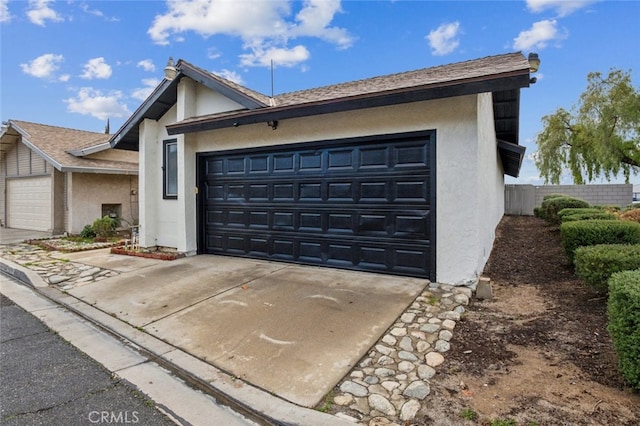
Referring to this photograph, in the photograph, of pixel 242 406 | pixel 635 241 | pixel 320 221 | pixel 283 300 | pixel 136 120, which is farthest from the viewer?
pixel 136 120

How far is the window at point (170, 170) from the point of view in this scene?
8.34 m

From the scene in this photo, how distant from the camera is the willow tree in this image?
18656 mm

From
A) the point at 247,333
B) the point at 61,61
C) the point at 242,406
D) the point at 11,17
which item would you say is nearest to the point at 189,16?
the point at 11,17

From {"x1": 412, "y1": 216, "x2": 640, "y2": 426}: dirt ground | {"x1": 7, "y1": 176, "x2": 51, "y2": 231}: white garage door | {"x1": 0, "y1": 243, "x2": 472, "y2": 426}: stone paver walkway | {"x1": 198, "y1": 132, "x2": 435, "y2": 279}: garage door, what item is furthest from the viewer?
{"x1": 7, "y1": 176, "x2": 51, "y2": 231}: white garage door

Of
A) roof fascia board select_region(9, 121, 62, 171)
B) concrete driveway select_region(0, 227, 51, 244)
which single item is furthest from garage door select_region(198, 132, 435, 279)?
concrete driveway select_region(0, 227, 51, 244)

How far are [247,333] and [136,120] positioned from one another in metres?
7.01

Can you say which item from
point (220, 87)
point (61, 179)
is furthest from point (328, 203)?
point (61, 179)

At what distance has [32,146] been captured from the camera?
39.1 feet

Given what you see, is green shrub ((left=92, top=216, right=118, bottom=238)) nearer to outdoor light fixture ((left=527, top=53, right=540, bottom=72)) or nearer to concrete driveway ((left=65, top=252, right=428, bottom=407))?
concrete driveway ((left=65, top=252, right=428, bottom=407))

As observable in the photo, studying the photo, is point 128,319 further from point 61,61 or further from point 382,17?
point 61,61

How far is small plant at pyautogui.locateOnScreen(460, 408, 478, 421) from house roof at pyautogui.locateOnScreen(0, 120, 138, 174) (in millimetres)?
12548

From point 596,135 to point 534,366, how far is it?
21779 mm

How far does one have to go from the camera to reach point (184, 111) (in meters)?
7.79

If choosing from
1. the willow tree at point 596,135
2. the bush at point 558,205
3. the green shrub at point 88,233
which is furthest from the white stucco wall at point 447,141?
the willow tree at point 596,135
